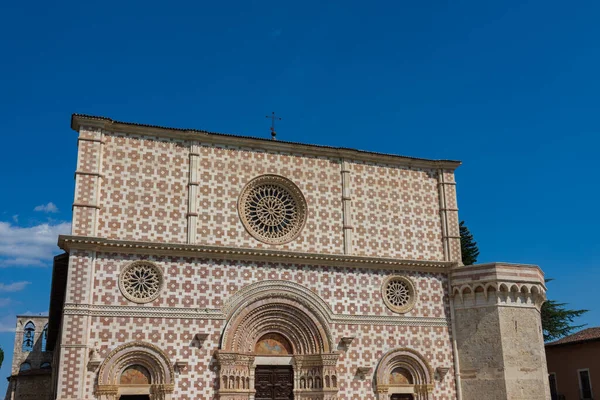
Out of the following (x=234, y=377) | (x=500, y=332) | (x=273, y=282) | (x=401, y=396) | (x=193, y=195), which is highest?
(x=193, y=195)

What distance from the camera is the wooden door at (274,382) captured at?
22047 mm

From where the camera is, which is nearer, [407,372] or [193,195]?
[193,195]

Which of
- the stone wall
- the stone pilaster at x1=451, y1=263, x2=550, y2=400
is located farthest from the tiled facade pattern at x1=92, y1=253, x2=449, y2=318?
the stone pilaster at x1=451, y1=263, x2=550, y2=400

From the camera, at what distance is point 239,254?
22.4 meters

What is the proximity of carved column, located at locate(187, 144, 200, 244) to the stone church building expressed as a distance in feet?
0.18

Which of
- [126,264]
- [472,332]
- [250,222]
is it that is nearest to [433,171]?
[472,332]

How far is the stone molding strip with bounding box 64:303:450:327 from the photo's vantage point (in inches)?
787

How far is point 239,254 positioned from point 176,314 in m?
3.01

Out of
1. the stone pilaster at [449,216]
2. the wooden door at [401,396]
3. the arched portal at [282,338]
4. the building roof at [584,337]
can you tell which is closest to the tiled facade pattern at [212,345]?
the arched portal at [282,338]

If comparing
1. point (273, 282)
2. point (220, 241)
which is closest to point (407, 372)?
point (273, 282)

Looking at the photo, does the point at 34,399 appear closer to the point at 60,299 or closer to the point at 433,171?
the point at 60,299

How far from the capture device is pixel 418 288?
82.0 feet

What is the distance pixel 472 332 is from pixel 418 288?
8.55 feet

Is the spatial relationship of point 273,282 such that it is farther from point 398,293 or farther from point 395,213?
point 395,213
